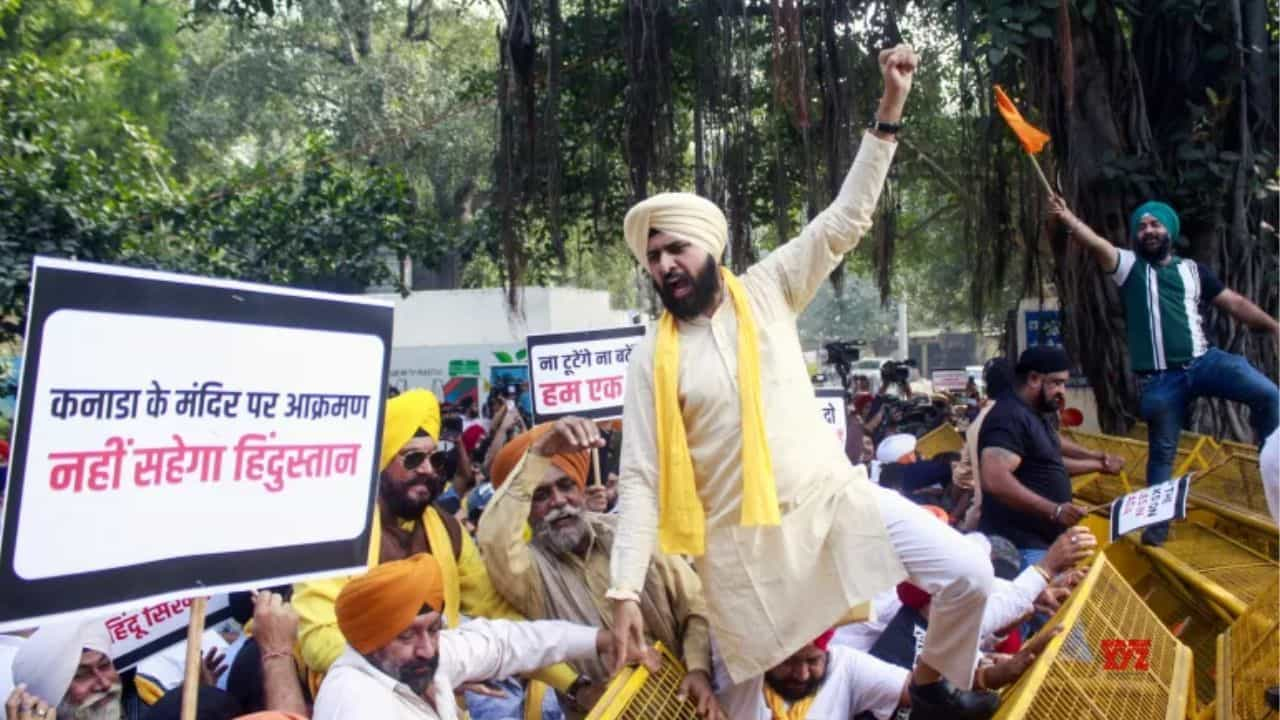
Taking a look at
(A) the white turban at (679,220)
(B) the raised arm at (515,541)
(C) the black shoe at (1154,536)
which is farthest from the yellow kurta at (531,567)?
(C) the black shoe at (1154,536)

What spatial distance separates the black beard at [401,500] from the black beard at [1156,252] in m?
3.87

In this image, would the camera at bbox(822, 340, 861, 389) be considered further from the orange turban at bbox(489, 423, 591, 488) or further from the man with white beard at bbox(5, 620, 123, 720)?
the man with white beard at bbox(5, 620, 123, 720)

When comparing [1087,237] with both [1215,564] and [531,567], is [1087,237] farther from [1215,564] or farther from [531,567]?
[531,567]

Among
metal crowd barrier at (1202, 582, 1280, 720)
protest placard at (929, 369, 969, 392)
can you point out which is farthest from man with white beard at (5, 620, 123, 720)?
protest placard at (929, 369, 969, 392)

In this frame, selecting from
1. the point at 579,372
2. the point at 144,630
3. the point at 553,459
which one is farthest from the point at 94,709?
the point at 579,372

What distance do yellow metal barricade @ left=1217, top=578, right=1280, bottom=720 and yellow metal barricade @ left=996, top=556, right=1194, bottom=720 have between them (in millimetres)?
120

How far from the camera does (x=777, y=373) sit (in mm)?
3277

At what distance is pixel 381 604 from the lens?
3.04 m

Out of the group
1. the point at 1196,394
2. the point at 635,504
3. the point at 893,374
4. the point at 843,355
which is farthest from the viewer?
the point at 893,374

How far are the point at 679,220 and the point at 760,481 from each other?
27.4 inches

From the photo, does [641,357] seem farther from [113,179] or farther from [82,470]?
[113,179]

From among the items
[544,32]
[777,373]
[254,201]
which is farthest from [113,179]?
[777,373]

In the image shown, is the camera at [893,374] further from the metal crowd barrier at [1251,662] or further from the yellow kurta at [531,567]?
the yellow kurta at [531,567]

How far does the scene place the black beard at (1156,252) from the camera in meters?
6.15
